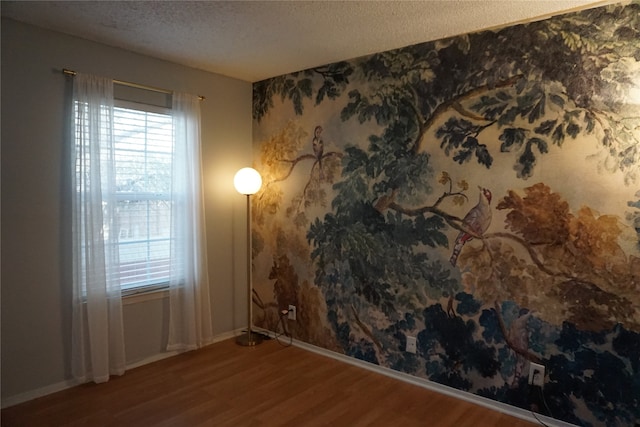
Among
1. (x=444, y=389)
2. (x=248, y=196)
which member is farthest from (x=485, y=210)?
(x=248, y=196)

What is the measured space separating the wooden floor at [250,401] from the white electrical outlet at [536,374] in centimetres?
27

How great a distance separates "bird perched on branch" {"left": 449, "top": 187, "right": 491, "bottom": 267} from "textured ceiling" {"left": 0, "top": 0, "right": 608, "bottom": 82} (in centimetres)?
108

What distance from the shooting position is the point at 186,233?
10.8 ft

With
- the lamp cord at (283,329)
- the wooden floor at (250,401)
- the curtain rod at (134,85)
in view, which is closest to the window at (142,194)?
the curtain rod at (134,85)

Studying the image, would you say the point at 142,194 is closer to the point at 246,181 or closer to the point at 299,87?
the point at 246,181

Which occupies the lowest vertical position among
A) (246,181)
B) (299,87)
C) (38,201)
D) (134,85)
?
(38,201)

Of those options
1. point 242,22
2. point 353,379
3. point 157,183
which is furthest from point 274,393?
point 242,22

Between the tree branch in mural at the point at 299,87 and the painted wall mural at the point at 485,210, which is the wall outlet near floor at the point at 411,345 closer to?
the painted wall mural at the point at 485,210

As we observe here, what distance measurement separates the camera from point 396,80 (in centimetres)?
287

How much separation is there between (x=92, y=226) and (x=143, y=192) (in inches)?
19.1

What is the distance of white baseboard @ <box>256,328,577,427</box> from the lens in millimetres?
2379

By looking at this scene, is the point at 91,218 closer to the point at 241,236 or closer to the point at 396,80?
the point at 241,236

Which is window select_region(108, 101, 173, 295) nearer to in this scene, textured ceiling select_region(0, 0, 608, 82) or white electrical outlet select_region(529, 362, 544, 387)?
textured ceiling select_region(0, 0, 608, 82)

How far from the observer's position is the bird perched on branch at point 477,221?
8.26 feet
